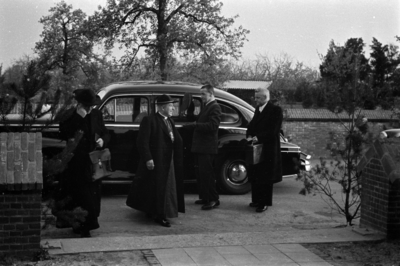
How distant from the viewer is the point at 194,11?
29.2 metres

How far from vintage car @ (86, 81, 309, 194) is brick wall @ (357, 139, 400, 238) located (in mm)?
2892

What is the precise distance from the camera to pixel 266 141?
9.94m

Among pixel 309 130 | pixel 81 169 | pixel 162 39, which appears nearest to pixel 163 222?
pixel 81 169

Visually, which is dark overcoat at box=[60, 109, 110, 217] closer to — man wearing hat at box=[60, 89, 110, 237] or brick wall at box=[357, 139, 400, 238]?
man wearing hat at box=[60, 89, 110, 237]

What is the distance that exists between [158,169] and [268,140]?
6.46 feet

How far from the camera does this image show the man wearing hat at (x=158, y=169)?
8820mm

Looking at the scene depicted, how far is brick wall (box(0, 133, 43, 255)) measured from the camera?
5.88 meters

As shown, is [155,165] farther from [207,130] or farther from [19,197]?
[19,197]

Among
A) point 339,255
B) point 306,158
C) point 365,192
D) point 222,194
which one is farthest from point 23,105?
point 306,158

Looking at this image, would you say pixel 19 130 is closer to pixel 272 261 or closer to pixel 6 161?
pixel 6 161

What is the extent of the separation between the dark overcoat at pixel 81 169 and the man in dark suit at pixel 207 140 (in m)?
2.41

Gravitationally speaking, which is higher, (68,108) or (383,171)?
(68,108)

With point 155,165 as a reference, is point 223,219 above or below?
below

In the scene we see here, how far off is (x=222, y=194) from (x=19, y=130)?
555 centimetres
